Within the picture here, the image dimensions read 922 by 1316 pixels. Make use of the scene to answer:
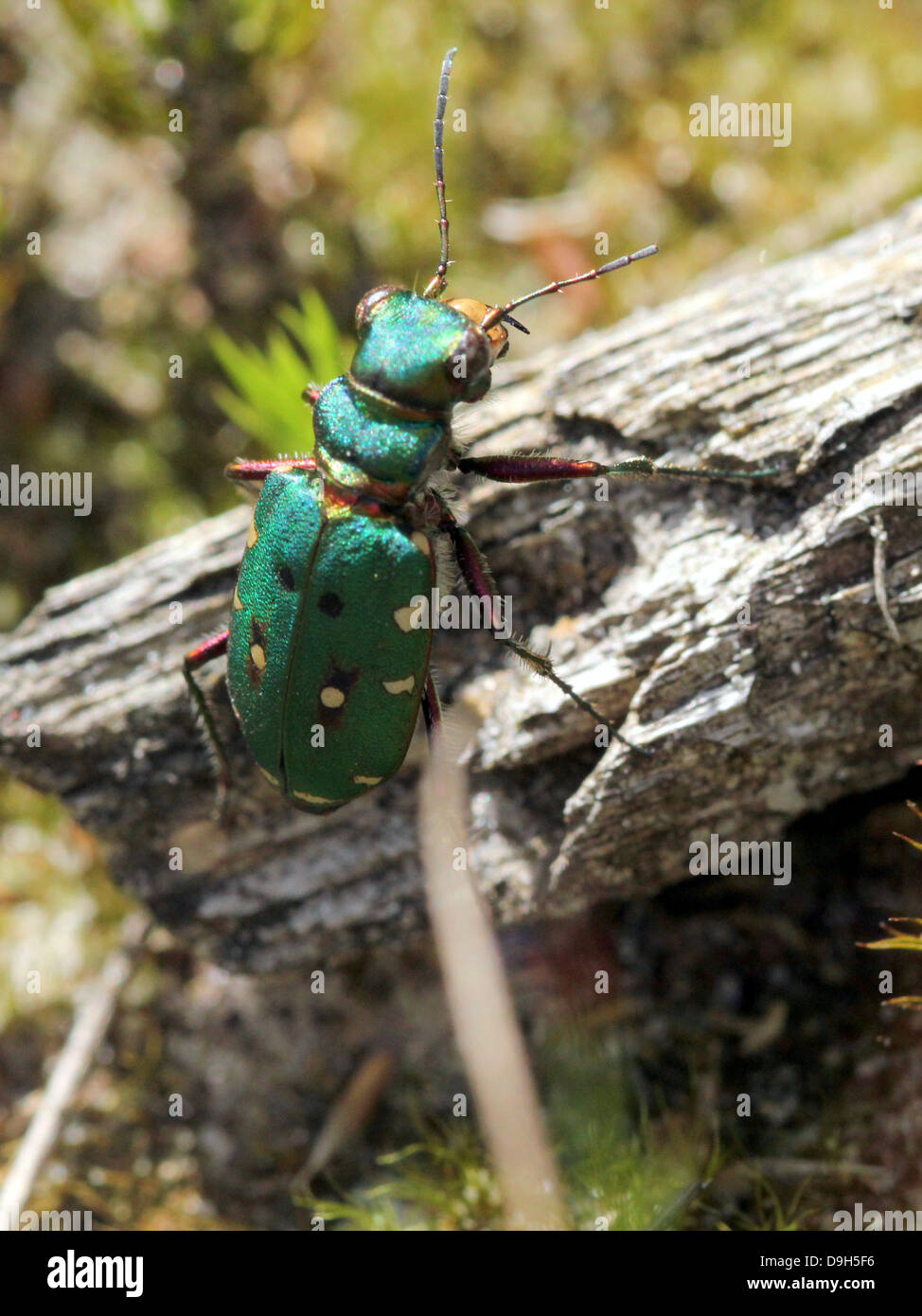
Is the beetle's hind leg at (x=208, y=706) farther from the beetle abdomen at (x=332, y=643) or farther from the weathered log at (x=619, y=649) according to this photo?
the beetle abdomen at (x=332, y=643)

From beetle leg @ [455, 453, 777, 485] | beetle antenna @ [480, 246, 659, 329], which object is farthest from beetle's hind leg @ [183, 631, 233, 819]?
beetle antenna @ [480, 246, 659, 329]

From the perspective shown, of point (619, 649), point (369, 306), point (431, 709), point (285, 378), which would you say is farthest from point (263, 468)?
point (619, 649)

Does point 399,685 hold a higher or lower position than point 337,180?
lower

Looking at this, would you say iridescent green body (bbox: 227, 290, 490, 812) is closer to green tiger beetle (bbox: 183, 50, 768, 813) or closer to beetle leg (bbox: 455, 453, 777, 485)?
green tiger beetle (bbox: 183, 50, 768, 813)

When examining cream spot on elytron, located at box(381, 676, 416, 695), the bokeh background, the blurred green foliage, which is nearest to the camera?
cream spot on elytron, located at box(381, 676, 416, 695)

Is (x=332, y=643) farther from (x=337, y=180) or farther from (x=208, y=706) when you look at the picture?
(x=337, y=180)

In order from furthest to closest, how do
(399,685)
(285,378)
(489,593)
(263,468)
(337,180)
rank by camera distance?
(337,180), (285,378), (263,468), (489,593), (399,685)

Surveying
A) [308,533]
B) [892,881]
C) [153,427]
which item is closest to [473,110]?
[153,427]

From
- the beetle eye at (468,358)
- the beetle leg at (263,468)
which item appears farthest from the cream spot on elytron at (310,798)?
the beetle eye at (468,358)
